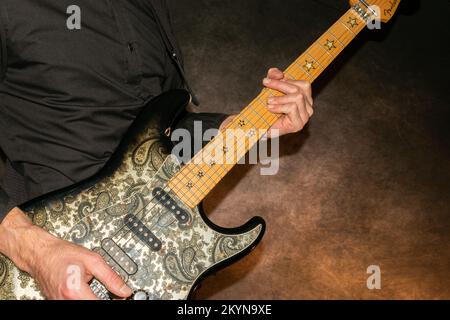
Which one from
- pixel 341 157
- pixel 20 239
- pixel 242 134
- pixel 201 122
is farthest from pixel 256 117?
pixel 341 157

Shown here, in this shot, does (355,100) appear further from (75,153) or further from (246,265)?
(75,153)

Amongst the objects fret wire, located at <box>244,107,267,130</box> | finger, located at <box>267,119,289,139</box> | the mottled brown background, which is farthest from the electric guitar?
the mottled brown background

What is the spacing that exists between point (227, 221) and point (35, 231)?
1396 mm

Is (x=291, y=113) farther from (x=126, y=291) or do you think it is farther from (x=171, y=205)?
(x=126, y=291)

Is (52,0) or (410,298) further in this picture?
(410,298)

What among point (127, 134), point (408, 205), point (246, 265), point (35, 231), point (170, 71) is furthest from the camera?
point (408, 205)

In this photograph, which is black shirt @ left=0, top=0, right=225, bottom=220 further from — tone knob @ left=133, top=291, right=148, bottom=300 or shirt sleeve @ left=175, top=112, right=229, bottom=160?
tone knob @ left=133, top=291, right=148, bottom=300

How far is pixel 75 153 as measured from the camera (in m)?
1.27

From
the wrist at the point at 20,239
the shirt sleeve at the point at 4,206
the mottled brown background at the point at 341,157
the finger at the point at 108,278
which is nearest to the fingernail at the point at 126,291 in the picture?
the finger at the point at 108,278

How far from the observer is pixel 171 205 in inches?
44.2

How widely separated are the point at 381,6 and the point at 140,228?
1071 mm

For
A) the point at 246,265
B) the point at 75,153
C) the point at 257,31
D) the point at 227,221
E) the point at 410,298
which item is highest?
the point at 257,31

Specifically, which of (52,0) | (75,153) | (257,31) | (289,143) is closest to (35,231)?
(75,153)

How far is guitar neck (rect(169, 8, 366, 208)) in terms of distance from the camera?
1149 mm
